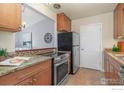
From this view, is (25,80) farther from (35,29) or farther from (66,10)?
(35,29)

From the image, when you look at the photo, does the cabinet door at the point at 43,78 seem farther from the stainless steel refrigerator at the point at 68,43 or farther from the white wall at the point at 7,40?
the stainless steel refrigerator at the point at 68,43

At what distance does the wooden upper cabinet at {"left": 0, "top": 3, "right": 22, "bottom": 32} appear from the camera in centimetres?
148

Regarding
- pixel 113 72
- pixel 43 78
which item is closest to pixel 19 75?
pixel 43 78

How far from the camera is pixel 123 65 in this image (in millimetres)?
1391

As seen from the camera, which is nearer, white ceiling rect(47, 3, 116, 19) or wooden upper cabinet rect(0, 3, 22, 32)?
wooden upper cabinet rect(0, 3, 22, 32)

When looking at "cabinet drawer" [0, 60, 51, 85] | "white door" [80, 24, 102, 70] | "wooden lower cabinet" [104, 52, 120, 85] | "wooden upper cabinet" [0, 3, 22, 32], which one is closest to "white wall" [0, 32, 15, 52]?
"wooden upper cabinet" [0, 3, 22, 32]

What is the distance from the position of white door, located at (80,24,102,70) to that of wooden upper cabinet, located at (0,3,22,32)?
3.37 m

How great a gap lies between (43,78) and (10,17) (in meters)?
0.99

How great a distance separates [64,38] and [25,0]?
3432mm

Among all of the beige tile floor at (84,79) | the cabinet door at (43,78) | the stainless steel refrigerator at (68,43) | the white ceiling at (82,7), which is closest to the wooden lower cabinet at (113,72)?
the beige tile floor at (84,79)

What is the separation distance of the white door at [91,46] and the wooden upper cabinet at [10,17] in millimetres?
3368

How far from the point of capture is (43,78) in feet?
6.24

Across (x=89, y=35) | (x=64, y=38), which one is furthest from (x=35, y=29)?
(x=89, y=35)

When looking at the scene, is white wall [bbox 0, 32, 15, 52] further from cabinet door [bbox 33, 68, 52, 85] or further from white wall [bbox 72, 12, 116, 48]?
white wall [bbox 72, 12, 116, 48]
